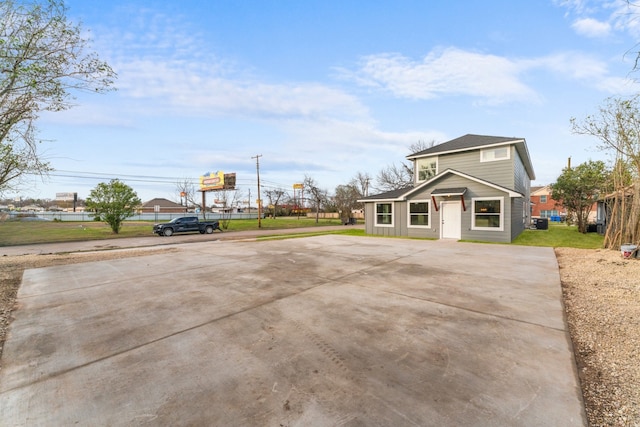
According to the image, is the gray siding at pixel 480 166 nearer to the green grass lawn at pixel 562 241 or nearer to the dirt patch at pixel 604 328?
the green grass lawn at pixel 562 241

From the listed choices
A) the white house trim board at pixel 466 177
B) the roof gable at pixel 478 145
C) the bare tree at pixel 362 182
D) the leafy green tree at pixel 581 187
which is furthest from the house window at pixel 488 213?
the bare tree at pixel 362 182

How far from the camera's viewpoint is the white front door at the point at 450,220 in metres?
14.6

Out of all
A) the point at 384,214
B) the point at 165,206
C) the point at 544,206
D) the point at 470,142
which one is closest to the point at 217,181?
the point at 165,206

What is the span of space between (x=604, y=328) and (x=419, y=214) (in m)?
13.0

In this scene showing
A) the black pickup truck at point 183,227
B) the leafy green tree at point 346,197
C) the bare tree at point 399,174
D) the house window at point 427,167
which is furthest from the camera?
the leafy green tree at point 346,197

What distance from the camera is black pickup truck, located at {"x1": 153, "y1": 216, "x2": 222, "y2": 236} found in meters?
21.2

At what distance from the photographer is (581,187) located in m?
18.6

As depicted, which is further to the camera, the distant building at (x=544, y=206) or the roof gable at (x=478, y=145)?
the distant building at (x=544, y=206)

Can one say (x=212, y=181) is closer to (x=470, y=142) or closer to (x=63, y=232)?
(x=63, y=232)

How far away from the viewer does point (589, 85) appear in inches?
330

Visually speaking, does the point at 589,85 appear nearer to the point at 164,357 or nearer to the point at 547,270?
the point at 547,270

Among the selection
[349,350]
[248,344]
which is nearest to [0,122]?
[248,344]

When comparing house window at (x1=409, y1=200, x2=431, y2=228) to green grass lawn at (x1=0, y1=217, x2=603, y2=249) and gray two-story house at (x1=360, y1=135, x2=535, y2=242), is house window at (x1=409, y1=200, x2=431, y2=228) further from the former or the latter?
green grass lawn at (x1=0, y1=217, x2=603, y2=249)

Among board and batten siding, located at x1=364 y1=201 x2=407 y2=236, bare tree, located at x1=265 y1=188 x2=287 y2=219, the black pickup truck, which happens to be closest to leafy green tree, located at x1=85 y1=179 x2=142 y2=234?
the black pickup truck
